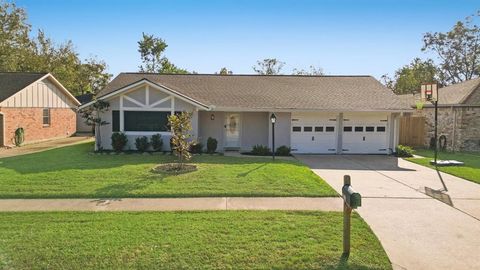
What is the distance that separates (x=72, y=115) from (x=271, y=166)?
63.3 ft

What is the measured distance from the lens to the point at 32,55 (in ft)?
110

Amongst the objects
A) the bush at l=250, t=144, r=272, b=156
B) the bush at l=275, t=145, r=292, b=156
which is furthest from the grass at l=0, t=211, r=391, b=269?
the bush at l=275, t=145, r=292, b=156

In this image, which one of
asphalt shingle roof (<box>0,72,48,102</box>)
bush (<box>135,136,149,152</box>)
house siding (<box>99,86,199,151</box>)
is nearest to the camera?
bush (<box>135,136,149,152</box>)

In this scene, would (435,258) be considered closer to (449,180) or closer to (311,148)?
(449,180)

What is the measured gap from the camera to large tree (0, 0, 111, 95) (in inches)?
1230

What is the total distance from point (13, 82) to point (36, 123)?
8.74ft

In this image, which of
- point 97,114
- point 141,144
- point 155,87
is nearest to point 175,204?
point 141,144

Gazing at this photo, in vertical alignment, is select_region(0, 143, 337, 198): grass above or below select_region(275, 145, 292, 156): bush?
below

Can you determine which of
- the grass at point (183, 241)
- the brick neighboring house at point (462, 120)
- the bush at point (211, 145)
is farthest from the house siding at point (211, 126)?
the grass at point (183, 241)

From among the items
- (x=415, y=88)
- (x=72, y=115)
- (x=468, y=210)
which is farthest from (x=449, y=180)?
(x=415, y=88)

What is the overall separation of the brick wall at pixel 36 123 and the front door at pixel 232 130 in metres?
11.8

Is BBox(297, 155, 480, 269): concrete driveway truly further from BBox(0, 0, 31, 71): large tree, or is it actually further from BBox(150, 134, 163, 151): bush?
BBox(0, 0, 31, 71): large tree

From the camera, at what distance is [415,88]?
1698 inches

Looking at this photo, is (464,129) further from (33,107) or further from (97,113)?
(33,107)
